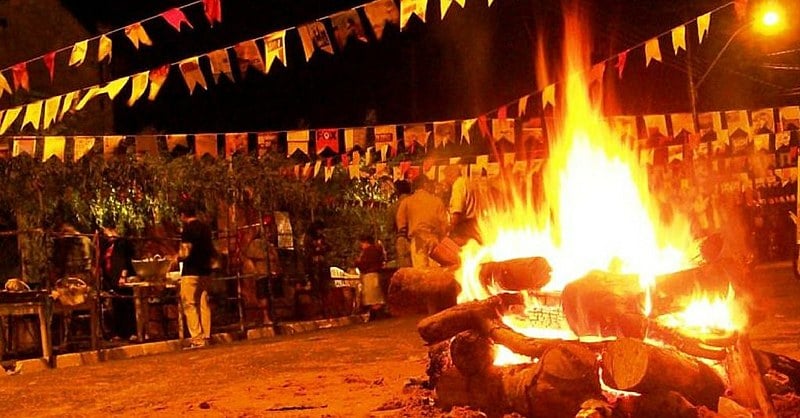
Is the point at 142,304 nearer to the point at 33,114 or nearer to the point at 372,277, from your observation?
the point at 33,114

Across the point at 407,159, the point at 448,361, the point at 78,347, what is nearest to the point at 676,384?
the point at 448,361

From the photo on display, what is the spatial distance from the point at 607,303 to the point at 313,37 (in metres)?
7.23

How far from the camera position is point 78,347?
13680 mm

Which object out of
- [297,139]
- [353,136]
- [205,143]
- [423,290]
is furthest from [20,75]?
[423,290]

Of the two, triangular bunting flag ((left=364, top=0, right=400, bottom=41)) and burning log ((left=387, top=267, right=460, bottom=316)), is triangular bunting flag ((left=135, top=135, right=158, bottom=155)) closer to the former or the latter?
triangular bunting flag ((left=364, top=0, right=400, bottom=41))

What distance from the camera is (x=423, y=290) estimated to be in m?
6.98

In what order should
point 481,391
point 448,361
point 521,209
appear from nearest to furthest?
point 481,391 → point 448,361 → point 521,209

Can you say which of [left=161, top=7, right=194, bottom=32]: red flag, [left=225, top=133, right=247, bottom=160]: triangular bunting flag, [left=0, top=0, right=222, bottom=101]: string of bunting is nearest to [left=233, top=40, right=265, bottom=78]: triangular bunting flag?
[left=0, top=0, right=222, bottom=101]: string of bunting

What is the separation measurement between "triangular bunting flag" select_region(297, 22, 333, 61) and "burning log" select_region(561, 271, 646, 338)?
6823 mm

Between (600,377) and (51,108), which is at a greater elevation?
(51,108)

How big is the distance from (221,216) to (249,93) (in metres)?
10.1

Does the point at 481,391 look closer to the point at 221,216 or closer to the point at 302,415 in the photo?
the point at 302,415

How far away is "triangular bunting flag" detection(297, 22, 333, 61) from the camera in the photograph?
A: 1124 cm

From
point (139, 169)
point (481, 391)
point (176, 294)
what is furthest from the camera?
point (139, 169)
